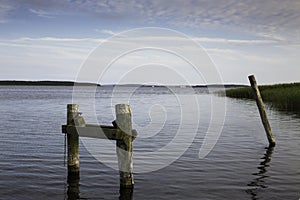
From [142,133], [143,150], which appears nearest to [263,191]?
[143,150]

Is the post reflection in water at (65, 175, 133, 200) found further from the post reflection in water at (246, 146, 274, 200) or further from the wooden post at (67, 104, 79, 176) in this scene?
the post reflection in water at (246, 146, 274, 200)

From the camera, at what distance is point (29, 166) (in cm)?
1217

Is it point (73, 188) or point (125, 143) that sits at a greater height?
point (125, 143)

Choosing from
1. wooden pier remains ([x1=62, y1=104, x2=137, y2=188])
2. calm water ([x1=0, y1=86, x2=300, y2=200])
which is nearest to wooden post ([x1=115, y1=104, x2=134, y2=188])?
wooden pier remains ([x1=62, y1=104, x2=137, y2=188])

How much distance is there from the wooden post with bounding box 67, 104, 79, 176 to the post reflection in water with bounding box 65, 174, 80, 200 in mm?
240

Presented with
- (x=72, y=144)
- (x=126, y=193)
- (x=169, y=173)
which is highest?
(x=72, y=144)

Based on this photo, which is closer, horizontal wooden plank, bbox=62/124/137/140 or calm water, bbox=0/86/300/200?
horizontal wooden plank, bbox=62/124/137/140

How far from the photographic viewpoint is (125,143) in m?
9.24

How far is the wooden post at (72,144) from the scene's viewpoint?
1054 cm

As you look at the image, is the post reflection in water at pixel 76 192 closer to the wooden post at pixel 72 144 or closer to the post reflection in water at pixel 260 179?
the wooden post at pixel 72 144

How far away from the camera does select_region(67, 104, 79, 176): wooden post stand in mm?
10539

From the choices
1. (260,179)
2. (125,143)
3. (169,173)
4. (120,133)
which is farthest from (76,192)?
(260,179)

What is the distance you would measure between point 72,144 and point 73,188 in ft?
5.19

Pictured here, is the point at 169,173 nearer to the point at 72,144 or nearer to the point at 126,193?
the point at 126,193
